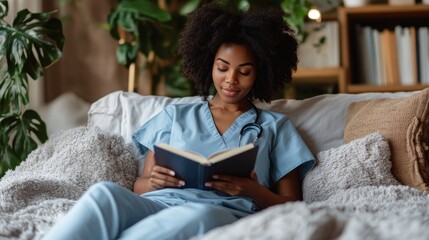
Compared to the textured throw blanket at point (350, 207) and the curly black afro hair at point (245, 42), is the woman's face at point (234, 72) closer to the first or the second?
the curly black afro hair at point (245, 42)

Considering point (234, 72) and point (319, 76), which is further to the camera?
point (319, 76)

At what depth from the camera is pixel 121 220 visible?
1.39 m

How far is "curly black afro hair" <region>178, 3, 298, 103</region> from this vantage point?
1.80 meters

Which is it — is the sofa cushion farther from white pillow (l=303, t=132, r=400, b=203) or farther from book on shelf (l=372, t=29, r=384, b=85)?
book on shelf (l=372, t=29, r=384, b=85)

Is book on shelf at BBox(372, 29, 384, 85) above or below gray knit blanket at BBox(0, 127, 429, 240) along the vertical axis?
above

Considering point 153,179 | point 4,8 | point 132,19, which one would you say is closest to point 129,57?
point 132,19

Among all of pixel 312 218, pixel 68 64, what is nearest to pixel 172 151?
pixel 312 218

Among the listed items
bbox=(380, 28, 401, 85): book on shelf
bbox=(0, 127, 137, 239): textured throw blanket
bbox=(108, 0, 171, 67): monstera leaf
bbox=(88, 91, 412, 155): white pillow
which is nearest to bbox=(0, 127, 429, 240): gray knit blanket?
bbox=(0, 127, 137, 239): textured throw blanket

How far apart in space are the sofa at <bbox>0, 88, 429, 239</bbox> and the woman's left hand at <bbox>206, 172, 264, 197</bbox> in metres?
0.16

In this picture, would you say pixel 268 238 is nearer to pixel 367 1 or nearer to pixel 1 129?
pixel 1 129

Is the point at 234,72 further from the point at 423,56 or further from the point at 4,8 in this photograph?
the point at 423,56

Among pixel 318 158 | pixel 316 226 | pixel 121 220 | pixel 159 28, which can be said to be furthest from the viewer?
pixel 159 28

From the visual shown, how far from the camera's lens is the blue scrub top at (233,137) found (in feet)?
5.79

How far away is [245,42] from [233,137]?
0.24 metres
